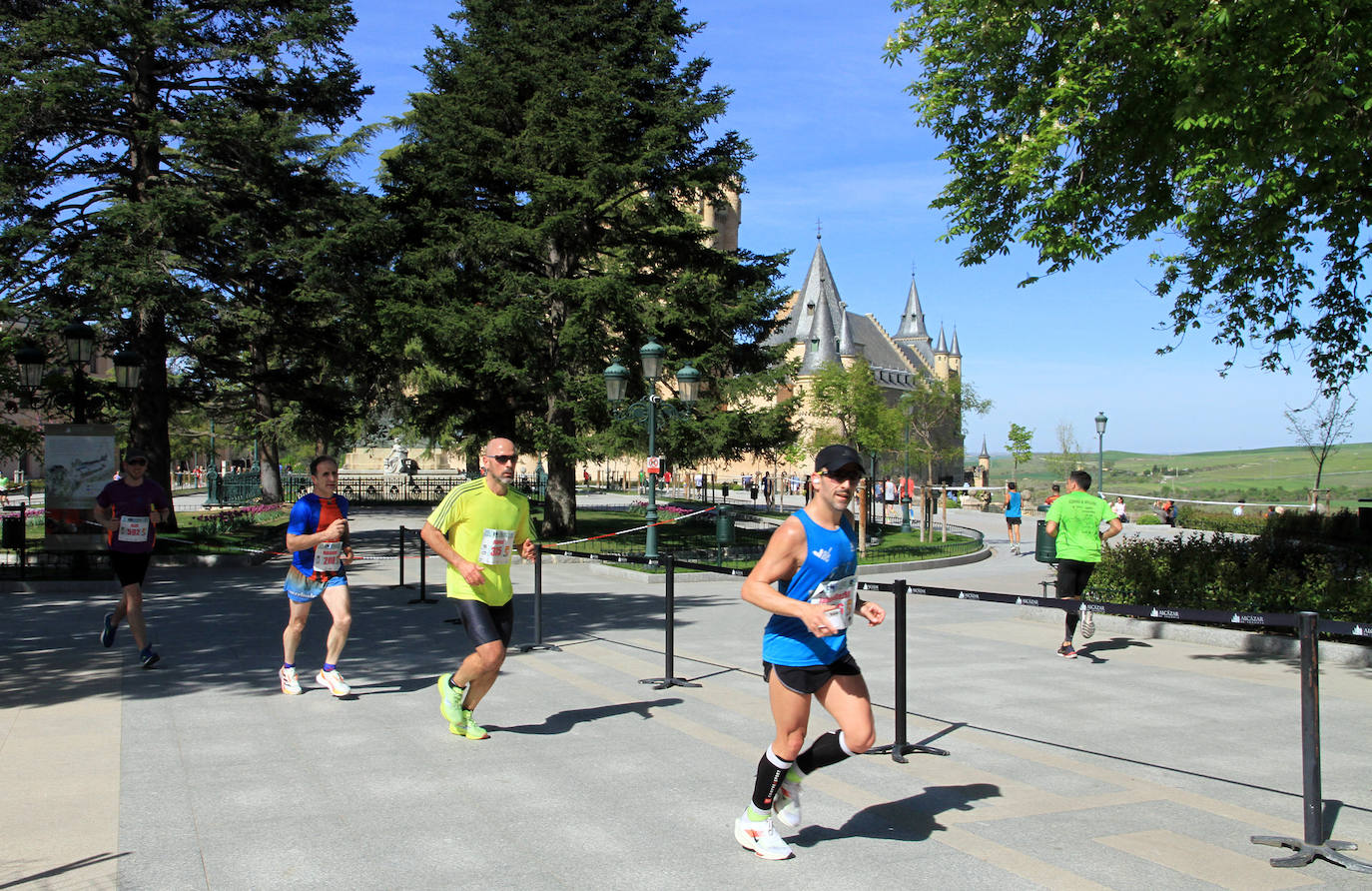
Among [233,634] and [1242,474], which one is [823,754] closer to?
[233,634]

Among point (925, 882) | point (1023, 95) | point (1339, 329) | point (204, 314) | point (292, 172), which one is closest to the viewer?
point (925, 882)

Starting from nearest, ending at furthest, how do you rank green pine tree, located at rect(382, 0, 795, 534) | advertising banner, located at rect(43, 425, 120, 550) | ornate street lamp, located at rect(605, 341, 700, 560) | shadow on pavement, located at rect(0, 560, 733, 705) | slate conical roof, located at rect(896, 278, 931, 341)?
shadow on pavement, located at rect(0, 560, 733, 705) → advertising banner, located at rect(43, 425, 120, 550) → ornate street lamp, located at rect(605, 341, 700, 560) → green pine tree, located at rect(382, 0, 795, 534) → slate conical roof, located at rect(896, 278, 931, 341)

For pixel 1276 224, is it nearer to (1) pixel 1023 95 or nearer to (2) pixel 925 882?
(1) pixel 1023 95

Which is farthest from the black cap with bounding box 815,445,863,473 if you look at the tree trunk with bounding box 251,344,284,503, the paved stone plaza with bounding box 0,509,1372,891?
the tree trunk with bounding box 251,344,284,503

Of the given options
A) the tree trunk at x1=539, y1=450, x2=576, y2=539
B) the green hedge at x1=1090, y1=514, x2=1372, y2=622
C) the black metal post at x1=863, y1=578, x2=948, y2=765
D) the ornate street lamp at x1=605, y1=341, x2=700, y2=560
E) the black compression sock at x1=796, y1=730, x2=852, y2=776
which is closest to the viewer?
the black compression sock at x1=796, y1=730, x2=852, y2=776

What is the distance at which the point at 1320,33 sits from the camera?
31.8 feet

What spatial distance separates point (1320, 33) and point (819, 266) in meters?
97.3

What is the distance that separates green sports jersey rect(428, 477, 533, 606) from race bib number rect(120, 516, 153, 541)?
4.13 meters

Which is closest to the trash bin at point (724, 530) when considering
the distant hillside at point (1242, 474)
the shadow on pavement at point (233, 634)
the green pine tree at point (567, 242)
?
the green pine tree at point (567, 242)

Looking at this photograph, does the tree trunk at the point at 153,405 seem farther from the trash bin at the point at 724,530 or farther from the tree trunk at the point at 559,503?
the trash bin at the point at 724,530

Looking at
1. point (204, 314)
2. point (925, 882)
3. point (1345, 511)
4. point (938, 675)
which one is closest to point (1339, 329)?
point (938, 675)

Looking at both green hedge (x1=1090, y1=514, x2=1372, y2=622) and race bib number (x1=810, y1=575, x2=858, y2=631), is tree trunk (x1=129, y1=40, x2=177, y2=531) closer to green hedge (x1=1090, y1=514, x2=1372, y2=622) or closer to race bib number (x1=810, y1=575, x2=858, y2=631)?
green hedge (x1=1090, y1=514, x2=1372, y2=622)

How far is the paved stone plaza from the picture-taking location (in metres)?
4.71

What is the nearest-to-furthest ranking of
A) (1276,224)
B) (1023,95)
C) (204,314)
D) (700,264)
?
1. (1276,224)
2. (1023,95)
3. (204,314)
4. (700,264)
